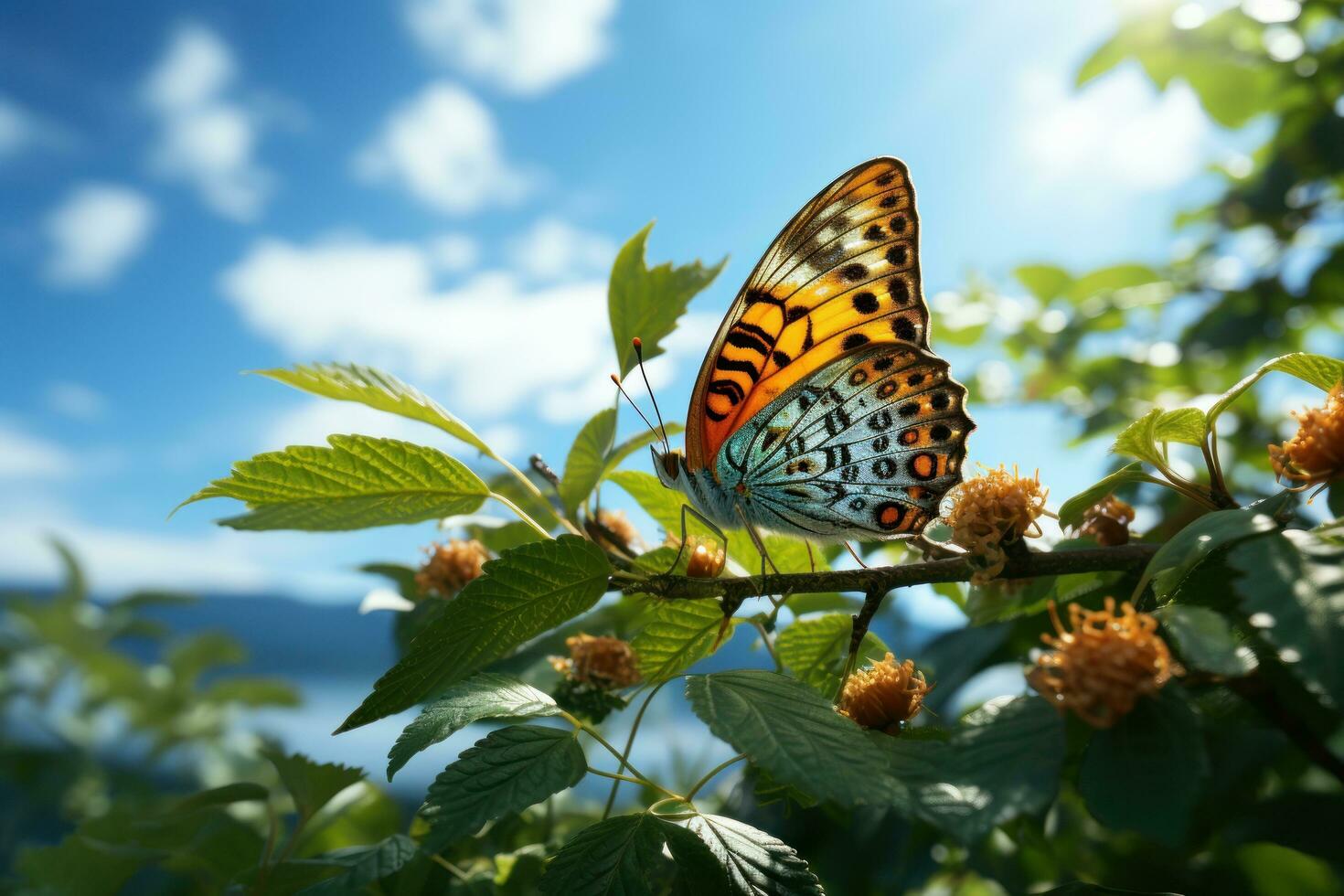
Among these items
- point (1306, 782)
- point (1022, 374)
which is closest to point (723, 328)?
point (1306, 782)

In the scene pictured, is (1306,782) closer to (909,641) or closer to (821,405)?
(909,641)

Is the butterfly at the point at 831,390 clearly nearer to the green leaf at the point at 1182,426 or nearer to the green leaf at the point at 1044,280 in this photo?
the green leaf at the point at 1182,426

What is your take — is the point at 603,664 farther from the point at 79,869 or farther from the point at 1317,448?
the point at 79,869

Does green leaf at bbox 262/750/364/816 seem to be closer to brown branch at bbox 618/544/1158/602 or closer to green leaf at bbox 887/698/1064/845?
brown branch at bbox 618/544/1158/602

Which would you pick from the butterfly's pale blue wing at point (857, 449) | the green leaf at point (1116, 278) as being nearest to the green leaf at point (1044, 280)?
the green leaf at point (1116, 278)

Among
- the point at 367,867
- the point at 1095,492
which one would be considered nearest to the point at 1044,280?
the point at 1095,492
